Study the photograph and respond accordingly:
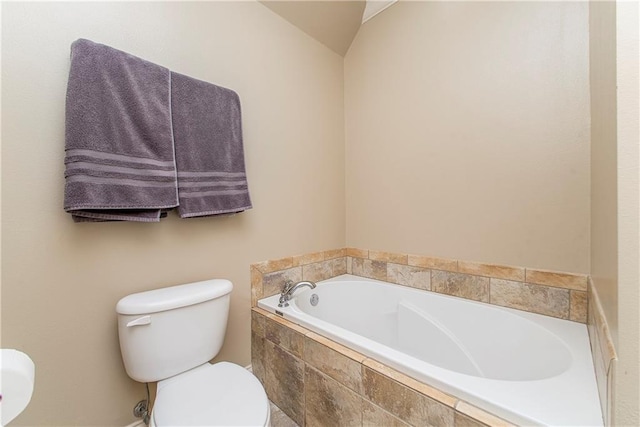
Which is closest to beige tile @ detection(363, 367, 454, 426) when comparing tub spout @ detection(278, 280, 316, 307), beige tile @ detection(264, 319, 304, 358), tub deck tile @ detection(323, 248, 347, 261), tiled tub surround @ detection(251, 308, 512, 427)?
tiled tub surround @ detection(251, 308, 512, 427)

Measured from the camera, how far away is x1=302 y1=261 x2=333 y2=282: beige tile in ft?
6.73

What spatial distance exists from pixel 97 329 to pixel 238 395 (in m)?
0.67

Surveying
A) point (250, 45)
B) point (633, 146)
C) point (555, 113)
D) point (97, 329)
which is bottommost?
point (97, 329)

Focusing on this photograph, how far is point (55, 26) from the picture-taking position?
1090 mm

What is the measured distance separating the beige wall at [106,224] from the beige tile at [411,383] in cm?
90

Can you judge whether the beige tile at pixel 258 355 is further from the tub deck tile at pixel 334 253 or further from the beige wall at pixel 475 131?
the beige wall at pixel 475 131

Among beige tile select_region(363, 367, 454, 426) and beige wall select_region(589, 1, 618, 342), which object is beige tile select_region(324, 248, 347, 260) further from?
beige wall select_region(589, 1, 618, 342)

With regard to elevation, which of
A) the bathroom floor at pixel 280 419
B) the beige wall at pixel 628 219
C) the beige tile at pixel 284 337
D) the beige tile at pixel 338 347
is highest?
the beige wall at pixel 628 219

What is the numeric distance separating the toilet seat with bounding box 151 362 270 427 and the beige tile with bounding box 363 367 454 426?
0.40m

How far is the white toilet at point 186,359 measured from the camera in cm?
99

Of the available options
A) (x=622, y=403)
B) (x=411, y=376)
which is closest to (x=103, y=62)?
(x=411, y=376)

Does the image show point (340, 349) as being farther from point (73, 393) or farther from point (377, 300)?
point (73, 393)

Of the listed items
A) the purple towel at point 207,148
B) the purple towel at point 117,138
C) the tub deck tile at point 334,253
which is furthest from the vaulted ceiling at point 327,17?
the tub deck tile at point 334,253

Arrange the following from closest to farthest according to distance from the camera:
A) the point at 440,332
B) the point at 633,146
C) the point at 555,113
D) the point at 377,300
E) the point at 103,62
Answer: the point at 633,146 < the point at 103,62 < the point at 555,113 < the point at 440,332 < the point at 377,300
